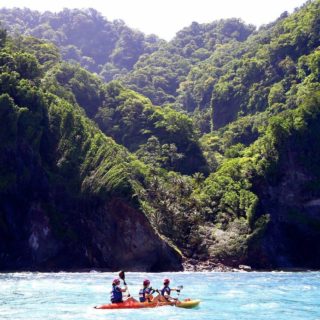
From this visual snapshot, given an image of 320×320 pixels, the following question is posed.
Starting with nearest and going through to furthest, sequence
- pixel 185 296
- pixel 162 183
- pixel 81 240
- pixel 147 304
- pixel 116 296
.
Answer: pixel 116 296, pixel 147 304, pixel 185 296, pixel 81 240, pixel 162 183

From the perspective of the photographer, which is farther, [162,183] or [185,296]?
[162,183]

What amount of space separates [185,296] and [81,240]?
3575 centimetres

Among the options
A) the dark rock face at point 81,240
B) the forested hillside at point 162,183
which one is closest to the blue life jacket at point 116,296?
the dark rock face at point 81,240

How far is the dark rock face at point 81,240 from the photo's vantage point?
2849 inches

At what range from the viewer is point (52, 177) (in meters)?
76.9

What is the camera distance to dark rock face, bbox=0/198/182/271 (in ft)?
237

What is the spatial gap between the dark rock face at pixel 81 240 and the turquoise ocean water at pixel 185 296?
19.3 meters

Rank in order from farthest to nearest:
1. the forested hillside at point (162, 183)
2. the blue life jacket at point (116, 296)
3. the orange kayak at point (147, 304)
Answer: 1. the forested hillside at point (162, 183)
2. the blue life jacket at point (116, 296)
3. the orange kayak at point (147, 304)

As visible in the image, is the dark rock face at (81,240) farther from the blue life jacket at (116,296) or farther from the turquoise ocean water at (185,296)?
the blue life jacket at (116,296)

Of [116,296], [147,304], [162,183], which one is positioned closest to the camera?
[116,296]

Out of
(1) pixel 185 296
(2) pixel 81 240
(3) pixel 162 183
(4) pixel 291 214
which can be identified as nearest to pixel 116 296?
(1) pixel 185 296

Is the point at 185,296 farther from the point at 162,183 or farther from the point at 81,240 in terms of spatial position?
the point at 162,183

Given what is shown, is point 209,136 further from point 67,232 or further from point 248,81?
point 67,232

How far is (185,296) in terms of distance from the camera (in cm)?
4103
